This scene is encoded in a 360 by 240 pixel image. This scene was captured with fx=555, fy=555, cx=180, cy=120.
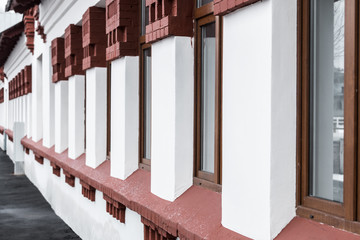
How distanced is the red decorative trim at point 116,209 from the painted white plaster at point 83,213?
0.18 ft

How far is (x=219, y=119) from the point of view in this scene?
3791 millimetres

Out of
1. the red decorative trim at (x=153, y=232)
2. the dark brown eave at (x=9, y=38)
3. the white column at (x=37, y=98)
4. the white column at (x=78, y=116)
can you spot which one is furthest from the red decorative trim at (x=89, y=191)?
the dark brown eave at (x=9, y=38)

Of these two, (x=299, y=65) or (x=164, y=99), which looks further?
(x=164, y=99)

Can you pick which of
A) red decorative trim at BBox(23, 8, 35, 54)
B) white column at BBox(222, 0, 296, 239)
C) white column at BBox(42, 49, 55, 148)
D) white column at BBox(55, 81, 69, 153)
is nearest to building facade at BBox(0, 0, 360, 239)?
white column at BBox(222, 0, 296, 239)

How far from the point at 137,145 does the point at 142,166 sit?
246 millimetres

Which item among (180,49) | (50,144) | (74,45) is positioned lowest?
(50,144)

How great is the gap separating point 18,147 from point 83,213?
28.9 ft

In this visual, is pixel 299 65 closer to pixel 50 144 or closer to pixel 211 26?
pixel 211 26

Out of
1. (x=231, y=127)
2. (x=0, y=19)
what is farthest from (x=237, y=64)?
(x=0, y=19)

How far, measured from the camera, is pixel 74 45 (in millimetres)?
8398

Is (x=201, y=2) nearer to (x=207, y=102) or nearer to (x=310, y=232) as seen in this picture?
(x=207, y=102)

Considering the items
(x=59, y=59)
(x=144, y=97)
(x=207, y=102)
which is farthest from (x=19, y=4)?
(x=207, y=102)

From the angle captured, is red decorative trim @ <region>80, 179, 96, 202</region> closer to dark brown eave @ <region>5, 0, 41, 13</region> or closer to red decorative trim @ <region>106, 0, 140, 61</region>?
red decorative trim @ <region>106, 0, 140, 61</region>

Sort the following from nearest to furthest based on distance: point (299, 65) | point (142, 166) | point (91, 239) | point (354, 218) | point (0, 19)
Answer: point (354, 218) → point (299, 65) → point (142, 166) → point (91, 239) → point (0, 19)
